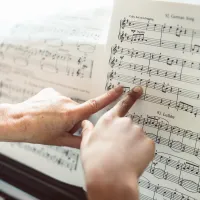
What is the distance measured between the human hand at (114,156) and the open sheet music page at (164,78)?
0.08 meters

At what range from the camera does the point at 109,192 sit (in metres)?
0.60

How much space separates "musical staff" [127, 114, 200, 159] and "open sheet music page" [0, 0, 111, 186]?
0.18 m

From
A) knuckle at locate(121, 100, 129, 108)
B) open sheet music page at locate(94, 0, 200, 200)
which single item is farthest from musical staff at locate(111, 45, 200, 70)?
knuckle at locate(121, 100, 129, 108)

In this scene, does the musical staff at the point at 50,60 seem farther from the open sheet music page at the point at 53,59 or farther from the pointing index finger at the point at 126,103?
the pointing index finger at the point at 126,103

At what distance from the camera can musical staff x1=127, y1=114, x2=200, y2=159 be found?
0.70 meters

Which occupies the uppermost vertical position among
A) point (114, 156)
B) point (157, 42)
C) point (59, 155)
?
point (157, 42)

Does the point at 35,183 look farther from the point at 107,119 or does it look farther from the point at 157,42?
the point at 157,42

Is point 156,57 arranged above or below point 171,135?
above

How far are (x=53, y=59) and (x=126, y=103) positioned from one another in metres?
0.28

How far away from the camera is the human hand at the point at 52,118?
0.76 m

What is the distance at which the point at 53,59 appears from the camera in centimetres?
90

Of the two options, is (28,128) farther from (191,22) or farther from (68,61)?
(191,22)

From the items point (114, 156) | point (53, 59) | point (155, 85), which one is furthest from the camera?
point (53, 59)

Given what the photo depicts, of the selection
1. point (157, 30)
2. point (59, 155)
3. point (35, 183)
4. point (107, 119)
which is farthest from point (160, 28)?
point (35, 183)
